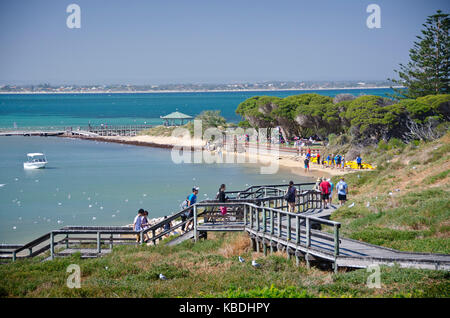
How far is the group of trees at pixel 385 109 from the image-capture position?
49469 millimetres

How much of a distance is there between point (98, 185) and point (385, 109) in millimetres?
27355

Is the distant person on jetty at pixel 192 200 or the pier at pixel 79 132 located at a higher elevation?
the distant person on jetty at pixel 192 200

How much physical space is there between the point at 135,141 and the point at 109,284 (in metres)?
69.7

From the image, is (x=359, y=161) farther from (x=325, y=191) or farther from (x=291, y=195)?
(x=291, y=195)

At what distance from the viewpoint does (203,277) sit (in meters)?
10.9

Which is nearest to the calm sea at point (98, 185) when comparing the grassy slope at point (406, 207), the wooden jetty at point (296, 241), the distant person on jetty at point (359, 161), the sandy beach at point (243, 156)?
the sandy beach at point (243, 156)

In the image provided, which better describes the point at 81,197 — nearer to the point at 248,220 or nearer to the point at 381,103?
the point at 248,220

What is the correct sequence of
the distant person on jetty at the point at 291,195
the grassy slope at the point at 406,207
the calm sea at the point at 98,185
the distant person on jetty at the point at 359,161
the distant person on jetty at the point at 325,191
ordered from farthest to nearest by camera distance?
the distant person on jetty at the point at 359,161 → the calm sea at the point at 98,185 → the distant person on jetty at the point at 325,191 → the distant person on jetty at the point at 291,195 → the grassy slope at the point at 406,207

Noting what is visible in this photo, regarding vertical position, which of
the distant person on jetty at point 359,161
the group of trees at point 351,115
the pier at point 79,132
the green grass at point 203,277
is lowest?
the distant person on jetty at point 359,161

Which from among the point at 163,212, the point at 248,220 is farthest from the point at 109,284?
the point at 163,212

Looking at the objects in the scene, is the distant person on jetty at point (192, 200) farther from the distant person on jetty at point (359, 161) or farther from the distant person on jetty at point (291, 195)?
the distant person on jetty at point (359, 161)

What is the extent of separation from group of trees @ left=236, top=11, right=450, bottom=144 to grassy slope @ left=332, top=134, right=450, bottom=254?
20.0 m

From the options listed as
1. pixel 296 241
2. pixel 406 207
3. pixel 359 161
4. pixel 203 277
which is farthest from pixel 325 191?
pixel 359 161

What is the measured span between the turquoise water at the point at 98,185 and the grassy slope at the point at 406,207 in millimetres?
13089
